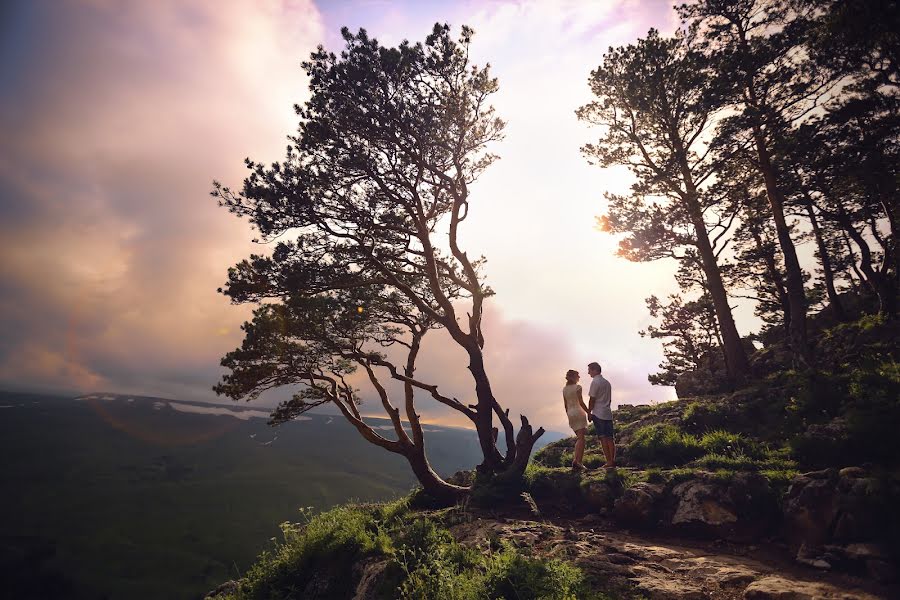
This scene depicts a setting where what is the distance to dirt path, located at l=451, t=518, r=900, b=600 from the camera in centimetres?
456

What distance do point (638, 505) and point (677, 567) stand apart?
6.52 feet

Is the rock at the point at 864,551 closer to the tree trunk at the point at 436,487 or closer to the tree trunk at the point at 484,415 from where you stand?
the tree trunk at the point at 484,415

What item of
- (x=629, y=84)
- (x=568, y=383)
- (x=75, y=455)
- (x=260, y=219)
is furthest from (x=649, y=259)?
(x=75, y=455)

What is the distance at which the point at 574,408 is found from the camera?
10398 mm

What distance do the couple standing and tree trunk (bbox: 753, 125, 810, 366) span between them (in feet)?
27.9

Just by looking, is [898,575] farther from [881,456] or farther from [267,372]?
[267,372]

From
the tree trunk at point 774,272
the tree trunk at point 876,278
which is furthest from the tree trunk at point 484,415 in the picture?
the tree trunk at point 774,272

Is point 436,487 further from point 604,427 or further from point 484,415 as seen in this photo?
point 604,427

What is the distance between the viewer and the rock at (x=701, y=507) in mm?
6719

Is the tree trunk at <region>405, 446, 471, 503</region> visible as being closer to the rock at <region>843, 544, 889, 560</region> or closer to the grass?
the grass

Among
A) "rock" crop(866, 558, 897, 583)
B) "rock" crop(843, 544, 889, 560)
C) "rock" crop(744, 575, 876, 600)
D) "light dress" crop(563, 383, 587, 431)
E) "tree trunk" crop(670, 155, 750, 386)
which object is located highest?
"tree trunk" crop(670, 155, 750, 386)

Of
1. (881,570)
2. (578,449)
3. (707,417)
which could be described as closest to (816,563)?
(881,570)

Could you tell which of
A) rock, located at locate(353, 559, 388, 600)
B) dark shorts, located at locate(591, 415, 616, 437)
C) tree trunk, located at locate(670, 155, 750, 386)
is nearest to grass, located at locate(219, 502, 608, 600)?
rock, located at locate(353, 559, 388, 600)

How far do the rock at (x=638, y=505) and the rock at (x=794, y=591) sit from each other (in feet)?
8.93
